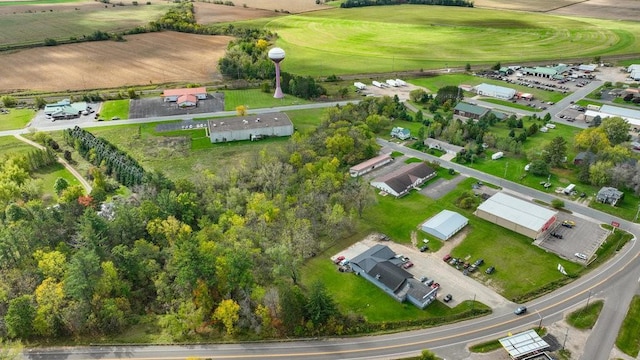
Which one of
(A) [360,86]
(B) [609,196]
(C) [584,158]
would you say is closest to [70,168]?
(A) [360,86]

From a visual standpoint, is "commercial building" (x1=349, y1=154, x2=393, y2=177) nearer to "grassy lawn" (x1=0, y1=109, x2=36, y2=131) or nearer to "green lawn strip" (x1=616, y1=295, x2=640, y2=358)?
"green lawn strip" (x1=616, y1=295, x2=640, y2=358)

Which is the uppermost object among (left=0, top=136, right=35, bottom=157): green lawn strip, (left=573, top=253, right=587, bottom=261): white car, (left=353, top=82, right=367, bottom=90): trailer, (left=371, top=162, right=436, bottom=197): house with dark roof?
(left=353, top=82, right=367, bottom=90): trailer

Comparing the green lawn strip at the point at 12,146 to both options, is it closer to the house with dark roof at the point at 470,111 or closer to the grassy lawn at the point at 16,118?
the grassy lawn at the point at 16,118

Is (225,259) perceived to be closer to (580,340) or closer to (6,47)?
(580,340)

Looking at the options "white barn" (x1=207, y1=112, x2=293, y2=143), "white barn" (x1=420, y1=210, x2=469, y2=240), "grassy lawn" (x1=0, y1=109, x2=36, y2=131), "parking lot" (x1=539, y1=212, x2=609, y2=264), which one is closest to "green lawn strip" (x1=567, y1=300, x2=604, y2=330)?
Result: "parking lot" (x1=539, y1=212, x2=609, y2=264)

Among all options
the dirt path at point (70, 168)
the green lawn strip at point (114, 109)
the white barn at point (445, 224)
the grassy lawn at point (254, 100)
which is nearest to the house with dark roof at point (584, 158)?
the white barn at point (445, 224)

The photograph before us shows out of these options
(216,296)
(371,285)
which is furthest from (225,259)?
(371,285)
